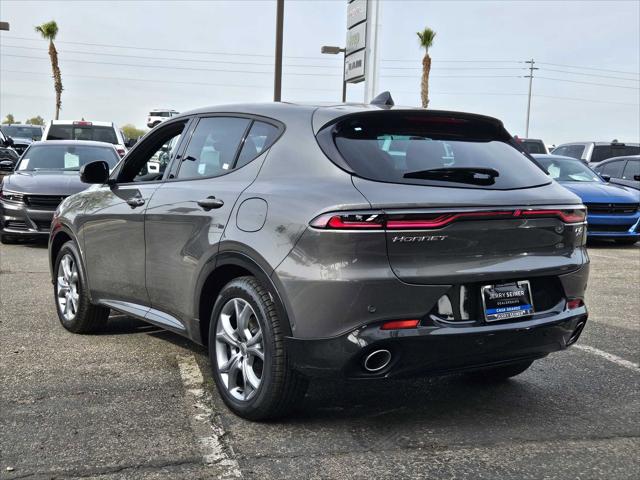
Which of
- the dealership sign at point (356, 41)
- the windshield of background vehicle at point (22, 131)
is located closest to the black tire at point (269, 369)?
the dealership sign at point (356, 41)

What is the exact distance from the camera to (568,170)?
14.2 metres

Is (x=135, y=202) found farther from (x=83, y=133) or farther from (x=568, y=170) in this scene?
(x=83, y=133)

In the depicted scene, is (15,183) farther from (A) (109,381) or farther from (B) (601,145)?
(B) (601,145)

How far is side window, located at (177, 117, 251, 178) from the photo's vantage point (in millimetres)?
4332

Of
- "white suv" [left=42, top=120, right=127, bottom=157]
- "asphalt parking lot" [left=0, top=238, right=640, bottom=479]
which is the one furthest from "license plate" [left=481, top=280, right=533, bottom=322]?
"white suv" [left=42, top=120, right=127, bottom=157]

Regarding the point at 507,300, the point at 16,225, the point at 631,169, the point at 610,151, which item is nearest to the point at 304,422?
the point at 507,300

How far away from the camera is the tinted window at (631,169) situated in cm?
1525

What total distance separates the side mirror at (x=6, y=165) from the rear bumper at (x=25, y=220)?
1.70 metres

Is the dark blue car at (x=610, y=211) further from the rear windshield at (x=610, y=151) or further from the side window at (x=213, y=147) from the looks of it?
the side window at (x=213, y=147)

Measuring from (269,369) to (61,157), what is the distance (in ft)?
31.9

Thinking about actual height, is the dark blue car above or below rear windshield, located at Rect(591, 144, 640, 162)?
below

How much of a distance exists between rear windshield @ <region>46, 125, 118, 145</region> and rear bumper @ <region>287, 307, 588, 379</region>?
14304mm

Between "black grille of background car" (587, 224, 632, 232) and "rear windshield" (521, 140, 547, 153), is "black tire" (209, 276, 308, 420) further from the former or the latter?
"rear windshield" (521, 140, 547, 153)

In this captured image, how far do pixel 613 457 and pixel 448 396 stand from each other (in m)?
1.11
